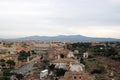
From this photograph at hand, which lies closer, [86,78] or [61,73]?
[86,78]

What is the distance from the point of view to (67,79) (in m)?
26.7

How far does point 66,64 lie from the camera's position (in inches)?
1914

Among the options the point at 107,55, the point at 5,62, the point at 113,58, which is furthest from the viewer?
the point at 107,55

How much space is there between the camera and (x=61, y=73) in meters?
40.4

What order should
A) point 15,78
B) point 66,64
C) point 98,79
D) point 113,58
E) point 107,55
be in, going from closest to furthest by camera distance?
1. point 98,79
2. point 15,78
3. point 66,64
4. point 113,58
5. point 107,55

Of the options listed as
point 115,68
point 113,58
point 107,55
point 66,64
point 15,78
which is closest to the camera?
point 15,78

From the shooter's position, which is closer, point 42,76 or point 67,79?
point 67,79

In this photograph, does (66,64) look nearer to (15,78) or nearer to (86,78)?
(15,78)

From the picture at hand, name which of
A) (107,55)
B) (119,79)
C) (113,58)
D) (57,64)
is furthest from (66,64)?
(107,55)

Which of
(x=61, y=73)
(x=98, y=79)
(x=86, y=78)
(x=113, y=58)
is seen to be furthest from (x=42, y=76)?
(x=113, y=58)

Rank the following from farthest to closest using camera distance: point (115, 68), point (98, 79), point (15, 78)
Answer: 1. point (115, 68)
2. point (15, 78)
3. point (98, 79)

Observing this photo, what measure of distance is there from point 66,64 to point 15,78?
10774 mm

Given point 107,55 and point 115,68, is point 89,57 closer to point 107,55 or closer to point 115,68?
point 107,55

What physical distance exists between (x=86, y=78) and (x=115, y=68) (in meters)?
28.5
